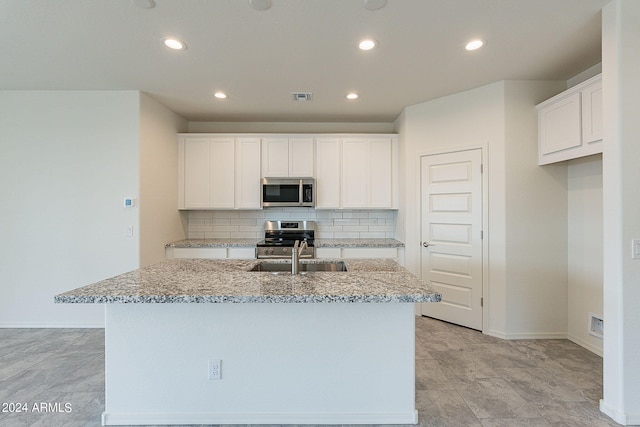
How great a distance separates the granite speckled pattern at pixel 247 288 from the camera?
1.47 metres

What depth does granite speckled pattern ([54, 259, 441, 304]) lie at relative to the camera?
1.47m

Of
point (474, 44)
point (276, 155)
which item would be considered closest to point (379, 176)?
point (276, 155)

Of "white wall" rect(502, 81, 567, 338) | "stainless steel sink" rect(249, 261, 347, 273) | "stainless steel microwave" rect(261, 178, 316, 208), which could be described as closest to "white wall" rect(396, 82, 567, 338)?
"white wall" rect(502, 81, 567, 338)

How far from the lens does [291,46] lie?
2.35m

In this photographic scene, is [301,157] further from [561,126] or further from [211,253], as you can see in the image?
[561,126]

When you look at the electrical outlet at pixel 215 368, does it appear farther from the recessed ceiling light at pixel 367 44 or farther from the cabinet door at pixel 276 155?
the cabinet door at pixel 276 155

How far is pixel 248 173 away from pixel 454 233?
2756 millimetres

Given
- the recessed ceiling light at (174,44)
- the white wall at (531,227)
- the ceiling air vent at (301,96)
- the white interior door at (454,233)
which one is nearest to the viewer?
the recessed ceiling light at (174,44)

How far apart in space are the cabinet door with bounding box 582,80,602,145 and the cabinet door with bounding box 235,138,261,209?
136 inches

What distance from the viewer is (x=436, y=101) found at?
137 inches

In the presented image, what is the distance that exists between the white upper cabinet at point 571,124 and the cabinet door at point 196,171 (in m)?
3.93

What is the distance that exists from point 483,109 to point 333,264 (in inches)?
92.7

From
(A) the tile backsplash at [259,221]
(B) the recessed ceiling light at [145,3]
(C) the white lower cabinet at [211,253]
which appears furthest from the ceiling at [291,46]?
(C) the white lower cabinet at [211,253]

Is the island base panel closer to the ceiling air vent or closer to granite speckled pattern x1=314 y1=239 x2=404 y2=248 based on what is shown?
granite speckled pattern x1=314 y1=239 x2=404 y2=248
